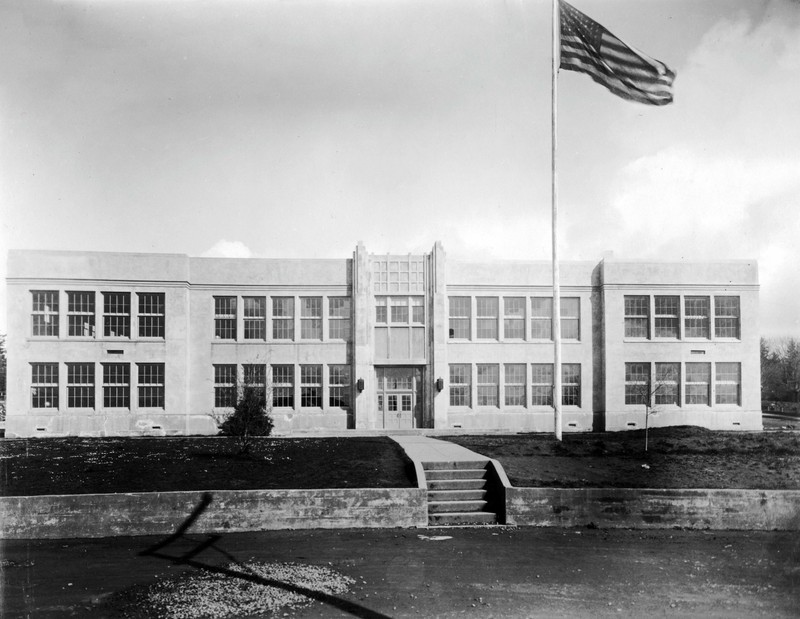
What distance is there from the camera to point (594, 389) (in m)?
29.0

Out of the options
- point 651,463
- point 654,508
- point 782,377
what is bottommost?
point 782,377

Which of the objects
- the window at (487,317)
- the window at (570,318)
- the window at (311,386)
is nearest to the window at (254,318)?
the window at (311,386)

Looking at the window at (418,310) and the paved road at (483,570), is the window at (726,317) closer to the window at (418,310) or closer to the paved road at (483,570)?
the window at (418,310)

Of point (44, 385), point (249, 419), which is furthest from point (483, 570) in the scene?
point (44, 385)

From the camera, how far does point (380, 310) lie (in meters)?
28.8

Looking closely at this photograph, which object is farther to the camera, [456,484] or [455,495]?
[456,484]

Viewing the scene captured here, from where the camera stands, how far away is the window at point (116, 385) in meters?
27.5

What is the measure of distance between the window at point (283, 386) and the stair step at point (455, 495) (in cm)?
1643

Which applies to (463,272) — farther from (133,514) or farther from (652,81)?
(133,514)

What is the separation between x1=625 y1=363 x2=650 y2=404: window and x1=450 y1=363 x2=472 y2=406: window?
24.4 feet

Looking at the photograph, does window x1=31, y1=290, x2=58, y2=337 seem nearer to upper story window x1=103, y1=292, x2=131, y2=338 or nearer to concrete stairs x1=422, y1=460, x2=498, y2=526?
upper story window x1=103, y1=292, x2=131, y2=338

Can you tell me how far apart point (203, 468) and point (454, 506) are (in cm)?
592

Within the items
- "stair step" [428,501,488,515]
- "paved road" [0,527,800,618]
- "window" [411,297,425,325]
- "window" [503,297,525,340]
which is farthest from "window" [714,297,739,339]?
"stair step" [428,501,488,515]

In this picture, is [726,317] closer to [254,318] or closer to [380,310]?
[380,310]
